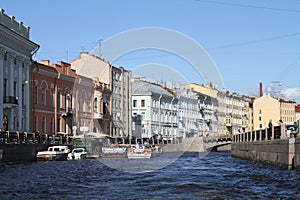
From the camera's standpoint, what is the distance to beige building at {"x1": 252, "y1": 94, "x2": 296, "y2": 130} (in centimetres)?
14075

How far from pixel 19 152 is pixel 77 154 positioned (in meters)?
10.1

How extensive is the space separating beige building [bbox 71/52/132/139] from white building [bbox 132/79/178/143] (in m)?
7.13

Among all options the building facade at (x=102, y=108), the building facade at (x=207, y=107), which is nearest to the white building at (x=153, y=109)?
the building facade at (x=102, y=108)

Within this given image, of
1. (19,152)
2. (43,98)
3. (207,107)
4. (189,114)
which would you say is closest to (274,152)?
(19,152)

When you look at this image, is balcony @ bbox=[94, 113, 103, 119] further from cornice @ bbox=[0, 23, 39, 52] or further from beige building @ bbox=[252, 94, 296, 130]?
beige building @ bbox=[252, 94, 296, 130]

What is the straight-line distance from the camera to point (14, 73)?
178 ft

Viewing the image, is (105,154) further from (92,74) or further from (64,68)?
(92,74)

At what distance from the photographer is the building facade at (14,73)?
5100cm

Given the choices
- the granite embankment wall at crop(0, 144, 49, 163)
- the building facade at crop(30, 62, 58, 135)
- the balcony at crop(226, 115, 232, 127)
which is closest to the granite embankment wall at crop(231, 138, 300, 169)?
the granite embankment wall at crop(0, 144, 49, 163)

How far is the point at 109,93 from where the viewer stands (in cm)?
8125

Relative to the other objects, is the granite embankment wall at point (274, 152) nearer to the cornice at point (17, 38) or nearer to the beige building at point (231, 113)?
the cornice at point (17, 38)

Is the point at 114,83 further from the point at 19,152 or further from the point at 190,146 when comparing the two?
the point at 19,152

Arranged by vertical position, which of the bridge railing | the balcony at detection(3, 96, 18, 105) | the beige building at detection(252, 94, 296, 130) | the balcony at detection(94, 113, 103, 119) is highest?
the beige building at detection(252, 94, 296, 130)

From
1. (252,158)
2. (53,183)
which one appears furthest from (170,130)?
(53,183)
